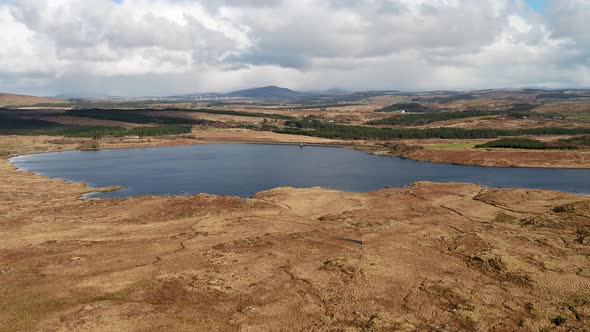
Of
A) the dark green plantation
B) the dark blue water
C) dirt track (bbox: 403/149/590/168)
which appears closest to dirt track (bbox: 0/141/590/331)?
the dark blue water

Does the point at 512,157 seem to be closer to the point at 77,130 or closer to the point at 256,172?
the point at 256,172

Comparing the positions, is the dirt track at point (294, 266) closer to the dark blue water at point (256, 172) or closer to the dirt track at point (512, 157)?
the dark blue water at point (256, 172)

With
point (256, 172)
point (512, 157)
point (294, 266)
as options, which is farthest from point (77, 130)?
point (294, 266)

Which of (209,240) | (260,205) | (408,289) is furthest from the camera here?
(260,205)

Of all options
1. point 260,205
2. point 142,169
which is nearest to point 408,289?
point 260,205

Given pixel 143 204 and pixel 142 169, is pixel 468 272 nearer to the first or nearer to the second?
pixel 143 204

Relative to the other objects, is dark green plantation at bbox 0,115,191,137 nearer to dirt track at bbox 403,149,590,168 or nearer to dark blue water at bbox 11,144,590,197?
dark blue water at bbox 11,144,590,197
